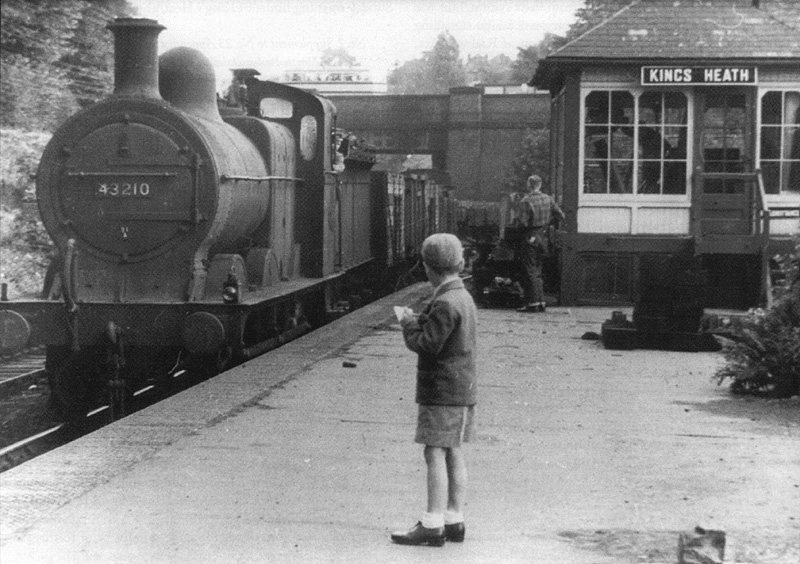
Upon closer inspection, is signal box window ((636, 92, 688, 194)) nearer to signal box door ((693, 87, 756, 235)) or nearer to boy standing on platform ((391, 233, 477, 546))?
signal box door ((693, 87, 756, 235))

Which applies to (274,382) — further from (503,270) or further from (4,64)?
(4,64)

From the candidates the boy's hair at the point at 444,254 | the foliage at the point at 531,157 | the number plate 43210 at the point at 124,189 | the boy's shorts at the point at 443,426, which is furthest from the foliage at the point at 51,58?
the boy's shorts at the point at 443,426

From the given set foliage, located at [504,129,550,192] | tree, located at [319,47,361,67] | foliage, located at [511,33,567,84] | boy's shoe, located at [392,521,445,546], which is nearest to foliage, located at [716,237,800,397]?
boy's shoe, located at [392,521,445,546]

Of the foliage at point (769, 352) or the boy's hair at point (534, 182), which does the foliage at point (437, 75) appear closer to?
the boy's hair at point (534, 182)

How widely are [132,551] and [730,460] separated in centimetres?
353

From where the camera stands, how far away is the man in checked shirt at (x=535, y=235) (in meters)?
15.8

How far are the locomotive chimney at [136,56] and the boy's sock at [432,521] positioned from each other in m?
6.30

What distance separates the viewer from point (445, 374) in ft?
16.8

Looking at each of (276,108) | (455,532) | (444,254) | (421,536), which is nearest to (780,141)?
(276,108)

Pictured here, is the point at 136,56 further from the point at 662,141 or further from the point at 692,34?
the point at 692,34

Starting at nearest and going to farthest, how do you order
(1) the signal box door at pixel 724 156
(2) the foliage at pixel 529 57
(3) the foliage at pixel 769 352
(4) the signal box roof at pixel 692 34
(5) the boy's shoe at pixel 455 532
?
1. (5) the boy's shoe at pixel 455 532
2. (3) the foliage at pixel 769 352
3. (4) the signal box roof at pixel 692 34
4. (1) the signal box door at pixel 724 156
5. (2) the foliage at pixel 529 57

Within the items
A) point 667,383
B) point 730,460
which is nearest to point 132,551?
point 730,460

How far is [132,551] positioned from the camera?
474cm

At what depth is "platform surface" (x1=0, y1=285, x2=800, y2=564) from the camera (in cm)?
489
